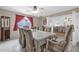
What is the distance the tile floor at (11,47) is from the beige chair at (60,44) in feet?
0.53

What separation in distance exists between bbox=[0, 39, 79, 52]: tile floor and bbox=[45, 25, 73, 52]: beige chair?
6.4 inches

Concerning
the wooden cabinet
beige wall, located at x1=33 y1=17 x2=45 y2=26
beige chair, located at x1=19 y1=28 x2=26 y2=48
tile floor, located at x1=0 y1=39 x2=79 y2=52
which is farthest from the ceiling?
tile floor, located at x1=0 y1=39 x2=79 y2=52

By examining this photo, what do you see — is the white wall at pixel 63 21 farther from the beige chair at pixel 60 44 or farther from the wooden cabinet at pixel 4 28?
the wooden cabinet at pixel 4 28

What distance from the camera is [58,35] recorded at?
79.2 inches

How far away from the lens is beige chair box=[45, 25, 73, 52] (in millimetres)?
2000

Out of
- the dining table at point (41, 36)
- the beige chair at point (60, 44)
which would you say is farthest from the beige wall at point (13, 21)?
the beige chair at point (60, 44)

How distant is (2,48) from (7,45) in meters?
0.11

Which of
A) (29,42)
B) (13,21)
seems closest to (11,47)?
(29,42)

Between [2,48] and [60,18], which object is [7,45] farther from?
[60,18]

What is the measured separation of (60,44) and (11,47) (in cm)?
86

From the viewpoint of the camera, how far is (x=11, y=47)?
2.03 metres
